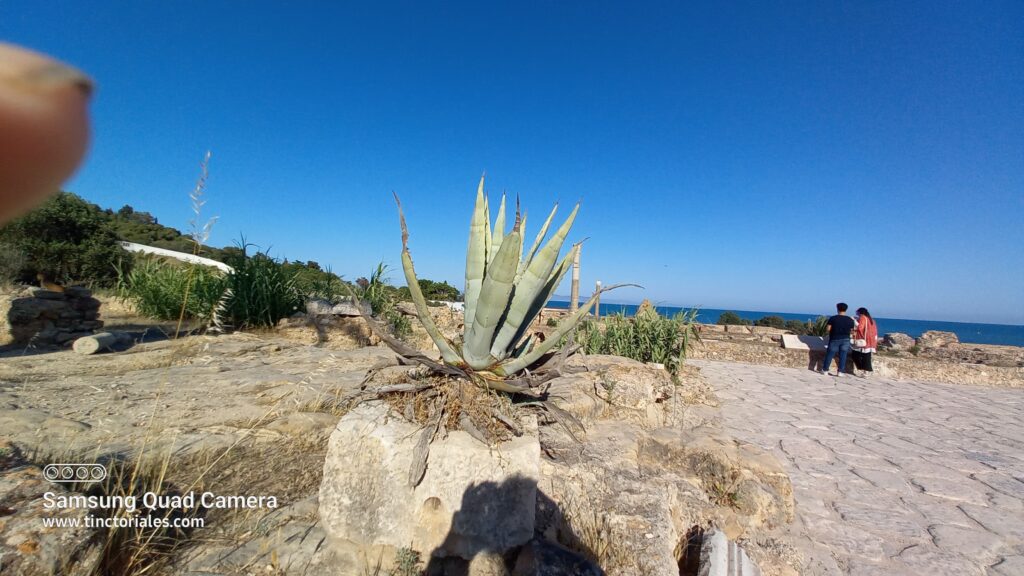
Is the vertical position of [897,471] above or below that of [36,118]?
below

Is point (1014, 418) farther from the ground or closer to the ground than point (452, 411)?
closer to the ground

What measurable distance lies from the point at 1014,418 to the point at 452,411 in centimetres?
886

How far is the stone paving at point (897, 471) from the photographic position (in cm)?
257

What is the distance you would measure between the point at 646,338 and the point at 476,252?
5038mm

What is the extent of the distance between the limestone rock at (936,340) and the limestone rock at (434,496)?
60.4ft

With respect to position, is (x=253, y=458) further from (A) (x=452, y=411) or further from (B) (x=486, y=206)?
(B) (x=486, y=206)

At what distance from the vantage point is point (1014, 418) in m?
5.87

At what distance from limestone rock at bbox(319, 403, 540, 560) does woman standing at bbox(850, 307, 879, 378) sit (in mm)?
10011

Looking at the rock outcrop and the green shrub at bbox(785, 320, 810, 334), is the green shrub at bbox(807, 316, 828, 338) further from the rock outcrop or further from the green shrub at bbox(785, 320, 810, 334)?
the rock outcrop

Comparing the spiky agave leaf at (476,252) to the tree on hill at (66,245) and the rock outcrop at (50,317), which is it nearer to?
the rock outcrop at (50,317)

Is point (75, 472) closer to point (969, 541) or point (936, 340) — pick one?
point (969, 541)

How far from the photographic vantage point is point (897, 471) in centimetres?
375

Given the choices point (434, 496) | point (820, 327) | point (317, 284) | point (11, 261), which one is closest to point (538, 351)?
point (434, 496)

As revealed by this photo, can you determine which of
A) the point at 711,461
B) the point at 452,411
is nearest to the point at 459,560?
the point at 452,411
